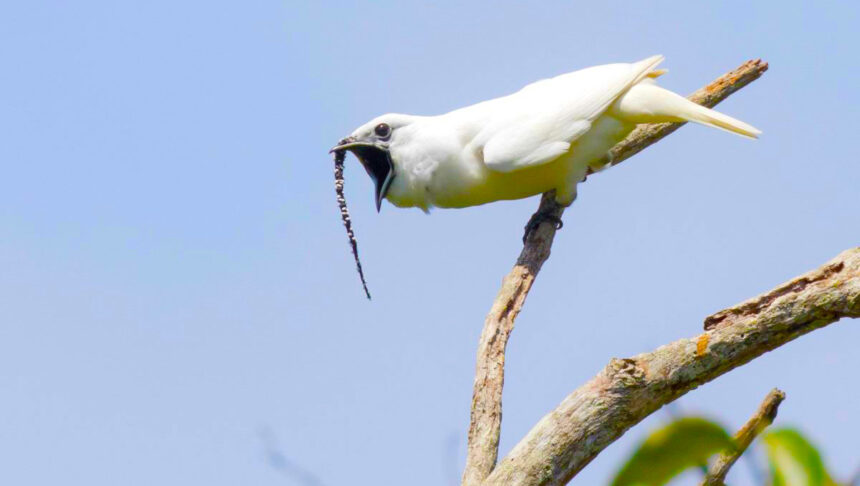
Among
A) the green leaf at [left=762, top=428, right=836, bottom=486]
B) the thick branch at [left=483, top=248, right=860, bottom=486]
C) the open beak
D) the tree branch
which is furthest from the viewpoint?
the open beak

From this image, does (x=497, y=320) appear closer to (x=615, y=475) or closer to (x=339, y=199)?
(x=339, y=199)

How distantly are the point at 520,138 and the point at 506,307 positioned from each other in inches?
44.7

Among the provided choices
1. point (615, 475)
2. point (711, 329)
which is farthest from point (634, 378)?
point (615, 475)

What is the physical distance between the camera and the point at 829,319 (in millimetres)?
2887

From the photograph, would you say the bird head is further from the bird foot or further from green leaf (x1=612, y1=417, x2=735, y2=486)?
green leaf (x1=612, y1=417, x2=735, y2=486)

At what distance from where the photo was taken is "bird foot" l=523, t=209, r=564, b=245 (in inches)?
200

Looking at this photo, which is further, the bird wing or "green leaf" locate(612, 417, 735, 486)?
the bird wing

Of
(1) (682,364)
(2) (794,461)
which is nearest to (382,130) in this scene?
(1) (682,364)

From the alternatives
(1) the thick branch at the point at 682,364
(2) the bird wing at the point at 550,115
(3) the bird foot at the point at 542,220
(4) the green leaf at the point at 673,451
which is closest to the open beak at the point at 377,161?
(2) the bird wing at the point at 550,115

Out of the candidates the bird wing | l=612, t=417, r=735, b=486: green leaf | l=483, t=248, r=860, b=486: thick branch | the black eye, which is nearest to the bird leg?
the bird wing

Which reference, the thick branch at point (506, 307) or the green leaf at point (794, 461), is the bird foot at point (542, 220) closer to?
the thick branch at point (506, 307)

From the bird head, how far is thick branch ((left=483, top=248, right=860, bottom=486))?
8.61 feet

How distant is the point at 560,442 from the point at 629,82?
276 centimetres

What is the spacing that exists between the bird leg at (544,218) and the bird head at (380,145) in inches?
31.4
